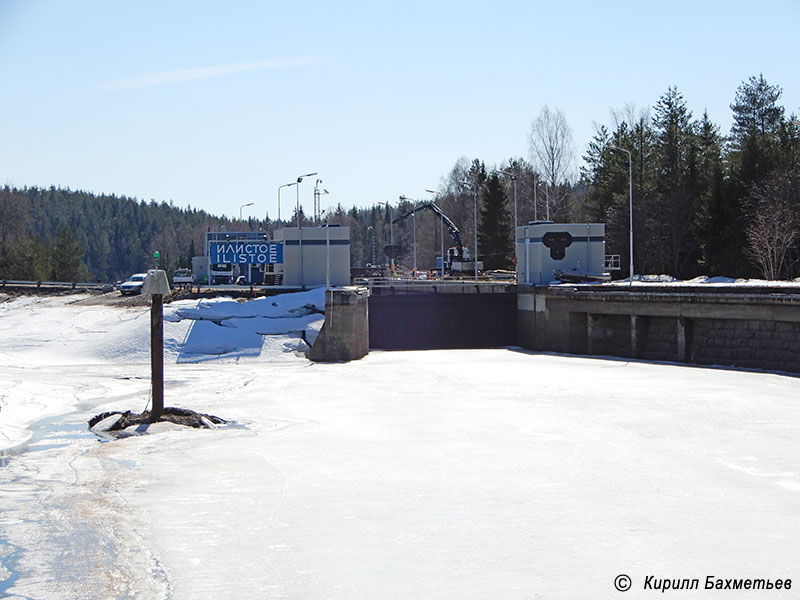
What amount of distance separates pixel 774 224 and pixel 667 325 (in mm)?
15141

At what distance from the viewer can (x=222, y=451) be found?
15656 mm

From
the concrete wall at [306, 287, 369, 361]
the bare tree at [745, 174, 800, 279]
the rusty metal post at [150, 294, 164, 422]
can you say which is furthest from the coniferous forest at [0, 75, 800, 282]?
the rusty metal post at [150, 294, 164, 422]

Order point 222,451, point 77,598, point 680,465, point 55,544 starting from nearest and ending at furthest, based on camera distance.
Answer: point 77,598 → point 55,544 → point 680,465 → point 222,451

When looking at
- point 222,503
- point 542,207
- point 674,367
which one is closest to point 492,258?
point 542,207

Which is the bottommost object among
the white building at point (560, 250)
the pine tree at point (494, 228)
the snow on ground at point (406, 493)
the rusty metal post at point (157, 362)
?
the snow on ground at point (406, 493)

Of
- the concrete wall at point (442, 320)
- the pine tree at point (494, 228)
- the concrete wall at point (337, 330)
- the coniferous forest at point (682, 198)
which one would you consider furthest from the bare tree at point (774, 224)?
the pine tree at point (494, 228)

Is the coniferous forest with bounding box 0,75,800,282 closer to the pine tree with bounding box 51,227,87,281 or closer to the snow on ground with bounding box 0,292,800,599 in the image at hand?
the pine tree with bounding box 51,227,87,281

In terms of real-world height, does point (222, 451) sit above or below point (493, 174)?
below

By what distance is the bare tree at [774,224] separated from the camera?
4634 centimetres

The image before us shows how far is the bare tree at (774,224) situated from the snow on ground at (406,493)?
23.4 m

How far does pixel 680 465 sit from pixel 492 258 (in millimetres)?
71915

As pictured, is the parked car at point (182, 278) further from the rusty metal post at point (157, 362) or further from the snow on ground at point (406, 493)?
the rusty metal post at point (157, 362)

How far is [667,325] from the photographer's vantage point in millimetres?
35719

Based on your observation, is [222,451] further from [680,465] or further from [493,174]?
[493,174]
